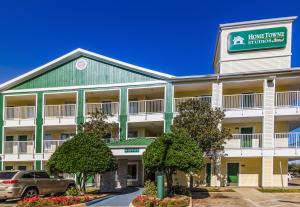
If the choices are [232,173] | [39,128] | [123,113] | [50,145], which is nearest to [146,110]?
[123,113]

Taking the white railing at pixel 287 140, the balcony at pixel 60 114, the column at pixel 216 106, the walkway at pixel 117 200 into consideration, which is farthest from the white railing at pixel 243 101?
the balcony at pixel 60 114

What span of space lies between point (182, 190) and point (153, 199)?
3590mm

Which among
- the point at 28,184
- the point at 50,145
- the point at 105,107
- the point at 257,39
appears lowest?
the point at 28,184

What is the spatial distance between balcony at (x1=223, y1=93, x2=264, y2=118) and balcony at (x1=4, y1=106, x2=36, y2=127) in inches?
664

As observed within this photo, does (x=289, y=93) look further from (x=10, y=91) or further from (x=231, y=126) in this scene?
(x=10, y=91)

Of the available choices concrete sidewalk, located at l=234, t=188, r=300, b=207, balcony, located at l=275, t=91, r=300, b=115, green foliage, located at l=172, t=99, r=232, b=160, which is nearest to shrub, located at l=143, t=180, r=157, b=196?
green foliage, located at l=172, t=99, r=232, b=160

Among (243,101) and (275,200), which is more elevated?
(243,101)

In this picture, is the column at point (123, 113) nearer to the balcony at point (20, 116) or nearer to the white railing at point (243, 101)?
the white railing at point (243, 101)

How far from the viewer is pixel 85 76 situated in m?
28.6

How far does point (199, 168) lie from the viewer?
54.2ft

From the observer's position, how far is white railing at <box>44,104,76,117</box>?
96.1ft

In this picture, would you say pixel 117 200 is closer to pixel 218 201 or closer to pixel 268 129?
pixel 218 201

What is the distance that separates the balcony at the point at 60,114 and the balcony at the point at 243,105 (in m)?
12.9

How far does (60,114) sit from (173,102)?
10.4 m
